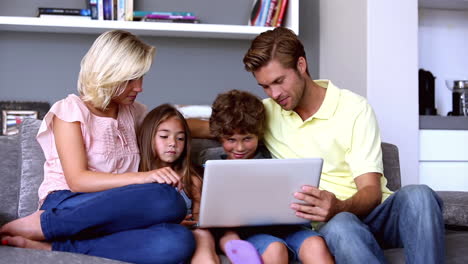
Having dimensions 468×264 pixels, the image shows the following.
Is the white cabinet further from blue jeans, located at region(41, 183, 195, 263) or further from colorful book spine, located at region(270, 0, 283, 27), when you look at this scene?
blue jeans, located at region(41, 183, 195, 263)

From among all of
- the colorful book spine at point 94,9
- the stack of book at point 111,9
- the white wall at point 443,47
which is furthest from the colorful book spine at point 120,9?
the white wall at point 443,47

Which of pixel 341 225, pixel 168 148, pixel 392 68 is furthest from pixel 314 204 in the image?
pixel 392 68

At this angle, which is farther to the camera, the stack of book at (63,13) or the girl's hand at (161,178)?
the stack of book at (63,13)

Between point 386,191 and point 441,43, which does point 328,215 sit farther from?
point 441,43

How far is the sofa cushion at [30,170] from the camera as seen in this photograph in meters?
1.75

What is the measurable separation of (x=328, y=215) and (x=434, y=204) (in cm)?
27

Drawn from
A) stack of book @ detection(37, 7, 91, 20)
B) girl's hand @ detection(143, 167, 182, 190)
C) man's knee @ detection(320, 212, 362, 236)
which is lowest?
man's knee @ detection(320, 212, 362, 236)

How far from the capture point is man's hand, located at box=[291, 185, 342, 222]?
1517 millimetres

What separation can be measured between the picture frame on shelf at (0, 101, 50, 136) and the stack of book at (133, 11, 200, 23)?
66 centimetres

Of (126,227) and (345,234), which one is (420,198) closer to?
(345,234)

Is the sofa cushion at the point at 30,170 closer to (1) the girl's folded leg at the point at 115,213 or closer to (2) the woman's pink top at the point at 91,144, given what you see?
(2) the woman's pink top at the point at 91,144

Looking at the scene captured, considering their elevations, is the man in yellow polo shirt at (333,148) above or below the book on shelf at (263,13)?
below

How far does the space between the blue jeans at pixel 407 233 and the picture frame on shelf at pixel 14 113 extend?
1854 millimetres

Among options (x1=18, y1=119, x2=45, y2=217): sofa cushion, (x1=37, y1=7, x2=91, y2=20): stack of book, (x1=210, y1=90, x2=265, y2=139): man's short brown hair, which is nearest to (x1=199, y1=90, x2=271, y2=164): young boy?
(x1=210, y1=90, x2=265, y2=139): man's short brown hair
